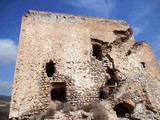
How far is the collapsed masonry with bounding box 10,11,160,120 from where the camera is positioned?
9945 millimetres

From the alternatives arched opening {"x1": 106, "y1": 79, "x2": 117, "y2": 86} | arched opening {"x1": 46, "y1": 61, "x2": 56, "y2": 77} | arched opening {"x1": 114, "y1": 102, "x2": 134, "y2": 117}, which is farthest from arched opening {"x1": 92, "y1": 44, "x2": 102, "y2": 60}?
arched opening {"x1": 114, "y1": 102, "x2": 134, "y2": 117}

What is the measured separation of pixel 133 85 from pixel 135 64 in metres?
1.62

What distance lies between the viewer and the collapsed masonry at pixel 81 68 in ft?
32.6

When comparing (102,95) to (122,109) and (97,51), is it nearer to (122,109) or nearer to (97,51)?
(122,109)

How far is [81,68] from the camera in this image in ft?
36.0

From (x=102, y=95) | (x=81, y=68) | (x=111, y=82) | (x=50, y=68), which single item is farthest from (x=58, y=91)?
(x=111, y=82)

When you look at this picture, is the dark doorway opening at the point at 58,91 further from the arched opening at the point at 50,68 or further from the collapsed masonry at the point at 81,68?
the arched opening at the point at 50,68

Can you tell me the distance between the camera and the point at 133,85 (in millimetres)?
11039

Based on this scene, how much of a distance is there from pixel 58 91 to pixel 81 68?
165 cm

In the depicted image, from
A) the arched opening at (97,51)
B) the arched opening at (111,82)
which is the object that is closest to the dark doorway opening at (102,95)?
the arched opening at (111,82)

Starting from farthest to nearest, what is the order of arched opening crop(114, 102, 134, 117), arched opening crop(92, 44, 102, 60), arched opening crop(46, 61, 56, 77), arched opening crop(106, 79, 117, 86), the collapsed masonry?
arched opening crop(92, 44, 102, 60), arched opening crop(106, 79, 117, 86), arched opening crop(46, 61, 56, 77), arched opening crop(114, 102, 134, 117), the collapsed masonry

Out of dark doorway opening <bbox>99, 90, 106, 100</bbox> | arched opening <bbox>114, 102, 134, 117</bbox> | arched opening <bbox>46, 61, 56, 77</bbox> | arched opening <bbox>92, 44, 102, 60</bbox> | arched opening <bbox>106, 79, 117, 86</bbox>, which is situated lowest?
arched opening <bbox>114, 102, 134, 117</bbox>

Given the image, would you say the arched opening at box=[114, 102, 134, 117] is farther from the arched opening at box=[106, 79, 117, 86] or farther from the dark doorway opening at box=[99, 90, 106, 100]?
the arched opening at box=[106, 79, 117, 86]

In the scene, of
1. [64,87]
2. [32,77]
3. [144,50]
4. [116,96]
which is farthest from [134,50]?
[32,77]
